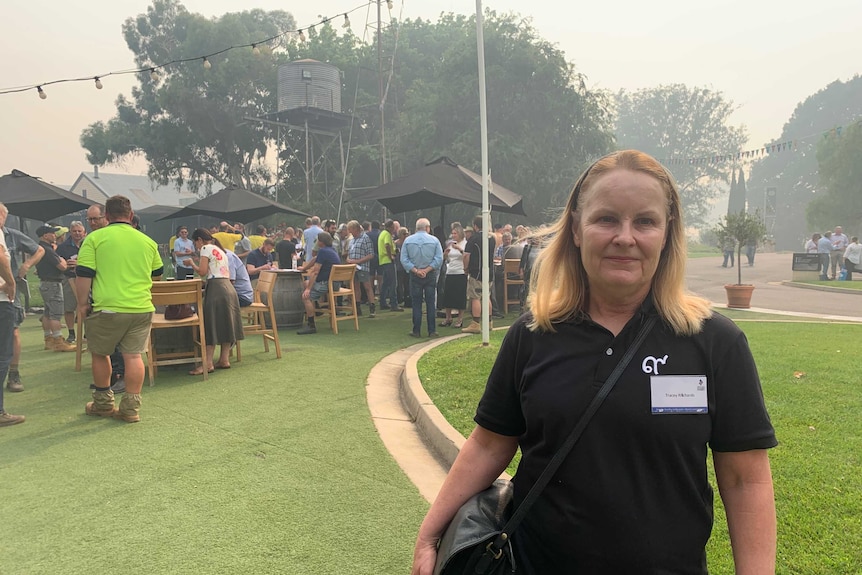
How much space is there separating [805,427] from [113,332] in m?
5.64

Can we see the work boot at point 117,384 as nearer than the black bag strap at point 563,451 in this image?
No

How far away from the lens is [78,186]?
52.8 m

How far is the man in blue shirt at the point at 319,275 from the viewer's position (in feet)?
32.6

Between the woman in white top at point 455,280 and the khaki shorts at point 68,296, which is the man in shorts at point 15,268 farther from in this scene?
the woman in white top at point 455,280

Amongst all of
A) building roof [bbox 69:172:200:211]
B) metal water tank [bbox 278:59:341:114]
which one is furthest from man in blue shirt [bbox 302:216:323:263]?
building roof [bbox 69:172:200:211]

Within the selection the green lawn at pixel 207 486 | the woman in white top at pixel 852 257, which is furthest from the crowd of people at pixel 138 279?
the woman in white top at pixel 852 257

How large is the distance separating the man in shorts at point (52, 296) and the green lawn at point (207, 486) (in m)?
2.51

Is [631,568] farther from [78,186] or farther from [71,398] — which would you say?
[78,186]

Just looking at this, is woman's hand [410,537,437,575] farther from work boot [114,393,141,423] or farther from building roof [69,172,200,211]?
building roof [69,172,200,211]

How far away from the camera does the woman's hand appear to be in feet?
4.89

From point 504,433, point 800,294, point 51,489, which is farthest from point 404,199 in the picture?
point 800,294

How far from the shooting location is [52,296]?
8844 mm

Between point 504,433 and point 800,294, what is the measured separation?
1866 centimetres

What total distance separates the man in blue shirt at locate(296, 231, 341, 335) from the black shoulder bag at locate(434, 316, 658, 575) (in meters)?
8.67
